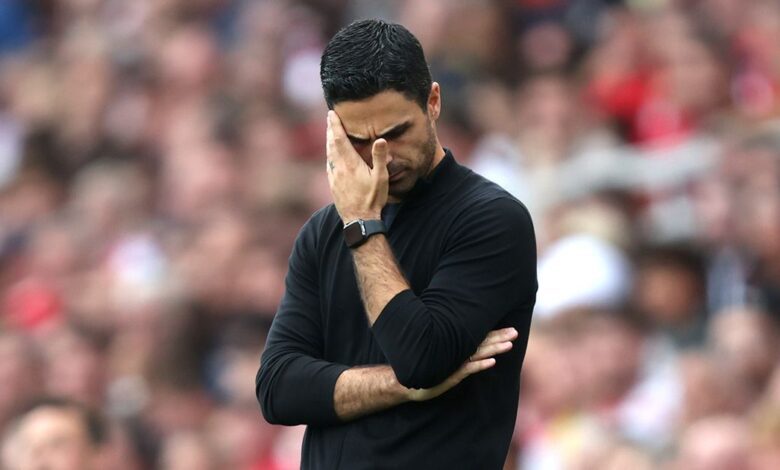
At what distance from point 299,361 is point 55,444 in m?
2.13

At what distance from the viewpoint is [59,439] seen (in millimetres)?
5520

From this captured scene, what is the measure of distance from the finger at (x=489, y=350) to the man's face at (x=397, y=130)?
16.8 inches

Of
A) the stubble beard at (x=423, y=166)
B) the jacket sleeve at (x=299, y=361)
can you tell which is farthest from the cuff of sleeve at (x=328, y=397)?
the stubble beard at (x=423, y=166)

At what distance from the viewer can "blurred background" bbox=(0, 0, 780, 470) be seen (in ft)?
21.6

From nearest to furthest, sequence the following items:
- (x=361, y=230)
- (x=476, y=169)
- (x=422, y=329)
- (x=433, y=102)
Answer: (x=422, y=329), (x=361, y=230), (x=433, y=102), (x=476, y=169)

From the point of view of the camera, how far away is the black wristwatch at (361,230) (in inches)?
138

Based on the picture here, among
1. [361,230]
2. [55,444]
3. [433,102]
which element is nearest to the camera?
[361,230]

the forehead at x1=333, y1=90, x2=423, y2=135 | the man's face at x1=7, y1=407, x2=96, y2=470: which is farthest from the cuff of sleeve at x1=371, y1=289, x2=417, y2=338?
the man's face at x1=7, y1=407, x2=96, y2=470

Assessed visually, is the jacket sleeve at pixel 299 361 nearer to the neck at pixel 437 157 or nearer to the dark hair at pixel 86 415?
the neck at pixel 437 157

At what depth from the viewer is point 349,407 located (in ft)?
11.6

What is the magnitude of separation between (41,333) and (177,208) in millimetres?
1410

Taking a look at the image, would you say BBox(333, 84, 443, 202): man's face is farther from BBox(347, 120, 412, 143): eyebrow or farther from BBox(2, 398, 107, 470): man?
BBox(2, 398, 107, 470): man

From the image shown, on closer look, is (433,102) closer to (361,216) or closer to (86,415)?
(361,216)

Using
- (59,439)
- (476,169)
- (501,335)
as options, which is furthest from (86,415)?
(476,169)
